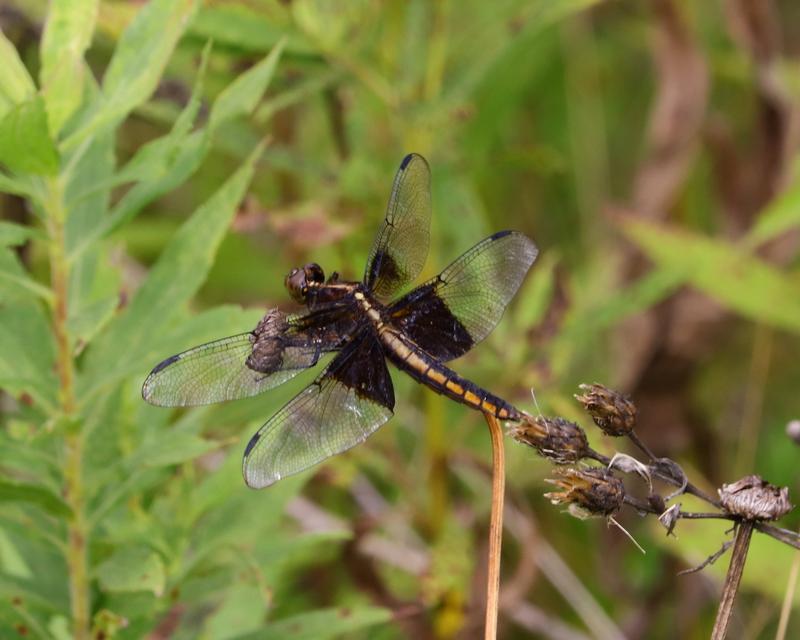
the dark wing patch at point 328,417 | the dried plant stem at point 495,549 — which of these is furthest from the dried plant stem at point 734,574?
the dark wing patch at point 328,417

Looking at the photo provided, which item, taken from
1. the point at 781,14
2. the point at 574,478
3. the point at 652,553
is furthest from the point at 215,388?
the point at 781,14

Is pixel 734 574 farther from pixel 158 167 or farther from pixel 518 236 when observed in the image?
pixel 158 167

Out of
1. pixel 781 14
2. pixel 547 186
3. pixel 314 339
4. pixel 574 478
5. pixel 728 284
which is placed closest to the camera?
pixel 574 478

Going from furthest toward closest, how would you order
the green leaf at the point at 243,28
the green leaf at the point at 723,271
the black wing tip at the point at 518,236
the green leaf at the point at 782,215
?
1. the green leaf at the point at 723,271
2. the green leaf at the point at 782,215
3. the green leaf at the point at 243,28
4. the black wing tip at the point at 518,236

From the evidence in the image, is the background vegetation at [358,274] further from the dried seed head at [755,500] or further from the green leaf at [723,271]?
the dried seed head at [755,500]

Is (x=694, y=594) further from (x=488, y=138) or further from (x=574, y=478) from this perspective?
(x=574, y=478)

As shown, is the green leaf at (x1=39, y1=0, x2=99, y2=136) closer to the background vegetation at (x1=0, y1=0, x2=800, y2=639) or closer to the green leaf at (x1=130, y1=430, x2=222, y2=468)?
the background vegetation at (x1=0, y1=0, x2=800, y2=639)

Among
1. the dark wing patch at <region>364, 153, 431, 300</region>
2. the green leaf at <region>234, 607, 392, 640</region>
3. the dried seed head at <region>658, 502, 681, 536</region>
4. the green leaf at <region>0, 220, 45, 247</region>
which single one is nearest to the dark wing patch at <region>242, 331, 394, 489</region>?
the dark wing patch at <region>364, 153, 431, 300</region>
